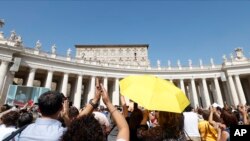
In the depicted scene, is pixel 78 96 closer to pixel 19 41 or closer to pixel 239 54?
pixel 19 41

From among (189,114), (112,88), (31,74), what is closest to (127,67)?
(112,88)

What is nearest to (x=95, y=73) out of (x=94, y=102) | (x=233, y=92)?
(x=233, y=92)

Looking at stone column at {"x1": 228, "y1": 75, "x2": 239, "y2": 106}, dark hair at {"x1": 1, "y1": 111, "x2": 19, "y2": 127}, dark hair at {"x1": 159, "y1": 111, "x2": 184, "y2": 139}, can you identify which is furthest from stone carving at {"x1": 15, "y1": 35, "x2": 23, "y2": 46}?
stone column at {"x1": 228, "y1": 75, "x2": 239, "y2": 106}

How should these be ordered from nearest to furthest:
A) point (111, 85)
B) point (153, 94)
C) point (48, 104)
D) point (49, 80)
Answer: point (48, 104), point (153, 94), point (49, 80), point (111, 85)

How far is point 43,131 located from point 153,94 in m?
2.50

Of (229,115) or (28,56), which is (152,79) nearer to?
(229,115)

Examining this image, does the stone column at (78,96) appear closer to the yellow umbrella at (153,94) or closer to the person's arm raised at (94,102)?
the yellow umbrella at (153,94)

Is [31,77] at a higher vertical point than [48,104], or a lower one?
higher

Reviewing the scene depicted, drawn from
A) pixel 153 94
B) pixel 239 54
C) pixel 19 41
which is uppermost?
pixel 239 54

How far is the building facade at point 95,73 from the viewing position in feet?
122

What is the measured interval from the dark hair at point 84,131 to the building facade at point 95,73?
38017mm

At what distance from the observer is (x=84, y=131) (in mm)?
2463

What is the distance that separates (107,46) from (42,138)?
74.7 metres

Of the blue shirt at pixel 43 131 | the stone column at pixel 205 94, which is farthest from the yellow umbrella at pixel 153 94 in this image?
the stone column at pixel 205 94
